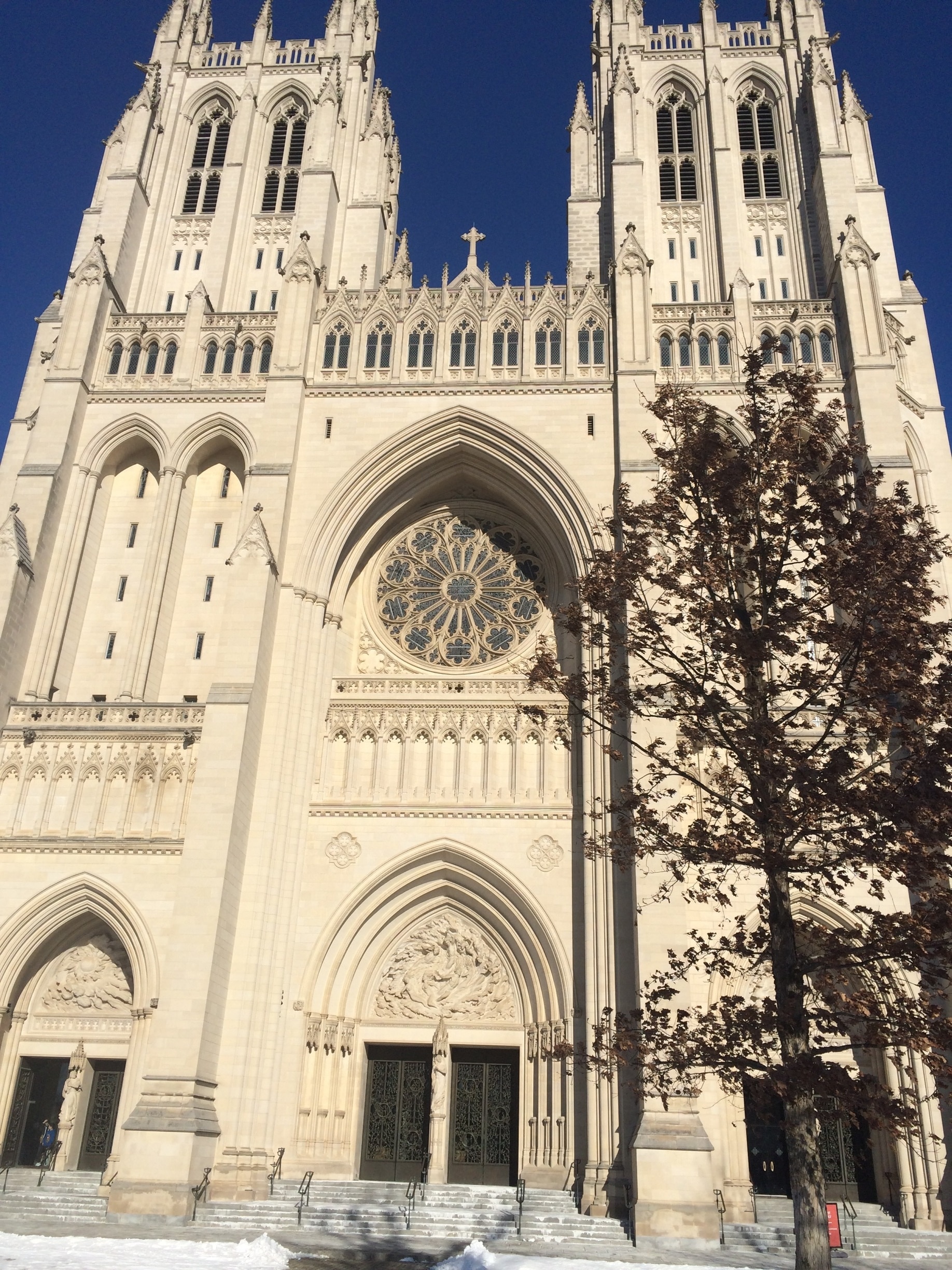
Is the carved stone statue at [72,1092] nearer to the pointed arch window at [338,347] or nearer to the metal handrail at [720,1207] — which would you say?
the metal handrail at [720,1207]

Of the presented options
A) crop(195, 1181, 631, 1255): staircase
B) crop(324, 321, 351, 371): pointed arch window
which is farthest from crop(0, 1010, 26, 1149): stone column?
crop(324, 321, 351, 371): pointed arch window

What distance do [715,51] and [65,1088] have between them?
32904 millimetres

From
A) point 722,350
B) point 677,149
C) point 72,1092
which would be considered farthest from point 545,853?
point 677,149

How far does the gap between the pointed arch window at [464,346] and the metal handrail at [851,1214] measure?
1858 centimetres

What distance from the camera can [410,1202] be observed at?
57.1 feet

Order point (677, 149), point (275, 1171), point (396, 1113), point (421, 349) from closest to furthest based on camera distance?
1. point (275, 1171)
2. point (396, 1113)
3. point (421, 349)
4. point (677, 149)

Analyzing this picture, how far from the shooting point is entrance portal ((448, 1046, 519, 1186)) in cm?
2008

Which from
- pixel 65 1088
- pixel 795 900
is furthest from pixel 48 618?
pixel 795 900

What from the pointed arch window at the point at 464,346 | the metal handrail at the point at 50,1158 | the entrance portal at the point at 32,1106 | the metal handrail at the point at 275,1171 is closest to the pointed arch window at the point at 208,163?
the pointed arch window at the point at 464,346

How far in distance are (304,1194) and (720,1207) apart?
668cm

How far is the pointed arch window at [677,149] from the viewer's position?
31.0m

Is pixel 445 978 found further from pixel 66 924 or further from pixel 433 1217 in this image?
pixel 66 924

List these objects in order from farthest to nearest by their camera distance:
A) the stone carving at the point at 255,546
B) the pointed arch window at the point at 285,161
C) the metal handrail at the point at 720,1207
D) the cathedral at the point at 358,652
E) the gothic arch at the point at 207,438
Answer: the pointed arch window at the point at 285,161 → the gothic arch at the point at 207,438 → the stone carving at the point at 255,546 → the cathedral at the point at 358,652 → the metal handrail at the point at 720,1207

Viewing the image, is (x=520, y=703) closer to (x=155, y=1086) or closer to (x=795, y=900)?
(x=795, y=900)
